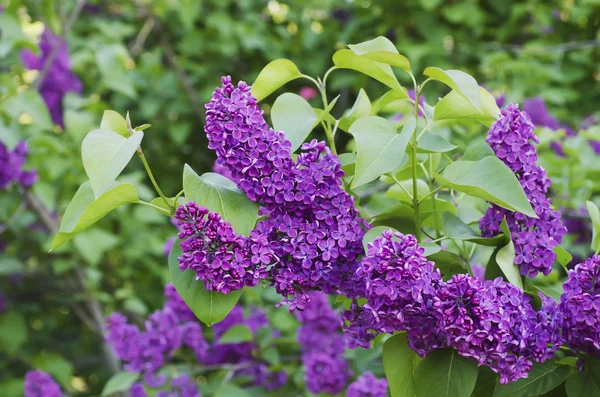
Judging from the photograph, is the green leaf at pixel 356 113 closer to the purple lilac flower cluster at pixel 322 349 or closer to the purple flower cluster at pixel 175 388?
the purple lilac flower cluster at pixel 322 349

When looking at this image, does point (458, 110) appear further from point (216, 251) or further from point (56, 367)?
point (56, 367)

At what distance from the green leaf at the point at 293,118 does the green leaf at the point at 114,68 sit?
1.76m

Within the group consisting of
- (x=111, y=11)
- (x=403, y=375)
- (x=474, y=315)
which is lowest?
(x=111, y=11)

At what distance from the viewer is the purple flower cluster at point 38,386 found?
194 cm

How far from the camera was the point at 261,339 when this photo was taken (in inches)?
60.8

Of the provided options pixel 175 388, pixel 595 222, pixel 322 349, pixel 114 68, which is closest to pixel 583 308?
pixel 595 222

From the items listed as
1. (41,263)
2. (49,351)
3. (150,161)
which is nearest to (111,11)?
(150,161)

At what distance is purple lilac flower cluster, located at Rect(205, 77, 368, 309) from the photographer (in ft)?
2.25

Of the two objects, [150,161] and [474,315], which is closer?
[474,315]

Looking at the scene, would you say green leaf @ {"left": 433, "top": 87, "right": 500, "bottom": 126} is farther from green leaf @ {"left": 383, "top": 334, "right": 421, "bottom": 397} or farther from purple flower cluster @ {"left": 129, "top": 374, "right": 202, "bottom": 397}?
purple flower cluster @ {"left": 129, "top": 374, "right": 202, "bottom": 397}

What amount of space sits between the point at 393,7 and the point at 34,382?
6.53 feet

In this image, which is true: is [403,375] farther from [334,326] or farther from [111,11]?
[111,11]

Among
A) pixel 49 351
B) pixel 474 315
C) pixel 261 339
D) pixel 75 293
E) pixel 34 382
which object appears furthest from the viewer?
pixel 49 351

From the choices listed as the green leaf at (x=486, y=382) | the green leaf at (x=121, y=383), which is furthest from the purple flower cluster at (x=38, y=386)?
the green leaf at (x=486, y=382)
